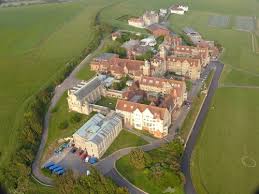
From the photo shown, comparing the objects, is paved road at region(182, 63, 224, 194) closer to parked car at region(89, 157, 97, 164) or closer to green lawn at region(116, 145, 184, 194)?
green lawn at region(116, 145, 184, 194)

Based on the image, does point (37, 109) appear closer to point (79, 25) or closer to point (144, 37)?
point (144, 37)

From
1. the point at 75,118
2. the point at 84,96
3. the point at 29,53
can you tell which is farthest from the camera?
the point at 29,53

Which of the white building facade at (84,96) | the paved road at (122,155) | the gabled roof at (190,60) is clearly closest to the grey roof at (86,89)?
the white building facade at (84,96)

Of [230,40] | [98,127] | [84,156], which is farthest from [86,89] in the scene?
[230,40]

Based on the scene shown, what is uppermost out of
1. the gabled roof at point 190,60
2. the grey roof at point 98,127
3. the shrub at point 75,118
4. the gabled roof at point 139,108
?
the gabled roof at point 190,60

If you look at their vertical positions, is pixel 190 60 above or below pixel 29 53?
above

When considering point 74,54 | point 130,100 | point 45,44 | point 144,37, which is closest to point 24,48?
point 45,44

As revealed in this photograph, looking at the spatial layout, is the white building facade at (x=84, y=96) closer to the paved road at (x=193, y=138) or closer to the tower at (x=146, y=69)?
the tower at (x=146, y=69)

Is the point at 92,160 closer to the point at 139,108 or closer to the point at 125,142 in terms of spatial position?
the point at 125,142
